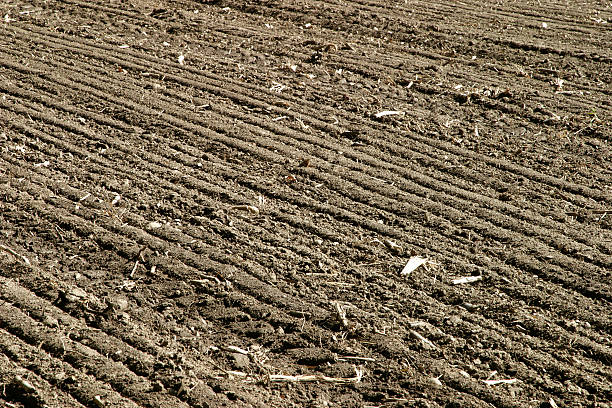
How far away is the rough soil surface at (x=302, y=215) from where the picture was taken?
2961 millimetres

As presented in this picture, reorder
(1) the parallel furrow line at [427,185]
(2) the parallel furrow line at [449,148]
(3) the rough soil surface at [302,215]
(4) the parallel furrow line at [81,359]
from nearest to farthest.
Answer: (4) the parallel furrow line at [81,359] < (3) the rough soil surface at [302,215] < (1) the parallel furrow line at [427,185] < (2) the parallel furrow line at [449,148]

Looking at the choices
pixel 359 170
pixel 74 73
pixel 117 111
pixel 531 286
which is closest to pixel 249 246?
pixel 359 170

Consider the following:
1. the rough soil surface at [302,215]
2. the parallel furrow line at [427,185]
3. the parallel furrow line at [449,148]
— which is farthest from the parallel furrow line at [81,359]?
the parallel furrow line at [449,148]

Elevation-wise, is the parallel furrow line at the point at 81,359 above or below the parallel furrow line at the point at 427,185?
below

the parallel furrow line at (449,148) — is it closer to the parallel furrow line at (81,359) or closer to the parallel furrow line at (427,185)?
the parallel furrow line at (427,185)

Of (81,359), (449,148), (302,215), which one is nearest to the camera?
(81,359)

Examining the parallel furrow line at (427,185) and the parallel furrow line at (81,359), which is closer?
the parallel furrow line at (81,359)

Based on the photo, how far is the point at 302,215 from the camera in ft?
12.9

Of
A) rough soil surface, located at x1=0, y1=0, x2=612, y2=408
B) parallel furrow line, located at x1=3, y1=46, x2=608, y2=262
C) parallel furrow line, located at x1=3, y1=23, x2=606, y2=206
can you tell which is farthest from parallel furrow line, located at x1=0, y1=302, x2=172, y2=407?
parallel furrow line, located at x1=3, y1=23, x2=606, y2=206

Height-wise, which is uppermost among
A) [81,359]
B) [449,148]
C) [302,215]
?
[449,148]

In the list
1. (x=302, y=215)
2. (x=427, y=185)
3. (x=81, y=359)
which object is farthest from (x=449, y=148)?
(x=81, y=359)

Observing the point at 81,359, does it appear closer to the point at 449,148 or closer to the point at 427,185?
the point at 427,185

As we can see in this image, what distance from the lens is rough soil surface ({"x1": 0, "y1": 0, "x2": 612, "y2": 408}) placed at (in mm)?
2961

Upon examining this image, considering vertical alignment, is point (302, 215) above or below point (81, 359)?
above
